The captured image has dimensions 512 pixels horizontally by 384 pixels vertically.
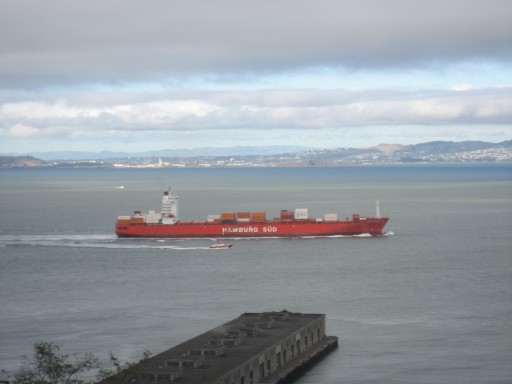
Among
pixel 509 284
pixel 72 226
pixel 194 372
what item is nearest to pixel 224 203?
pixel 72 226

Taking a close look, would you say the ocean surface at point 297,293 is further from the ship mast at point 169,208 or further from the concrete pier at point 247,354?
the ship mast at point 169,208

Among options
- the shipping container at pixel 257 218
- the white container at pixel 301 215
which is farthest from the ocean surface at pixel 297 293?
the white container at pixel 301 215

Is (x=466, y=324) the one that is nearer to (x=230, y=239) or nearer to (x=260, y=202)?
(x=230, y=239)

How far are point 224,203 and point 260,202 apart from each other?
5960 millimetres

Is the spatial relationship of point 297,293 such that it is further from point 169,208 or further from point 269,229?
point 169,208

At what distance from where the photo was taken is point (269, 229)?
88.2m

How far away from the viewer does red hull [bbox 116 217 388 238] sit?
3452 inches

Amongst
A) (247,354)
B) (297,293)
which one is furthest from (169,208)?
(247,354)

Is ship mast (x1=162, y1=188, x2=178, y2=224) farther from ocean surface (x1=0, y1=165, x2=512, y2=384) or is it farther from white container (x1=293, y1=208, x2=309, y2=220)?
white container (x1=293, y1=208, x2=309, y2=220)

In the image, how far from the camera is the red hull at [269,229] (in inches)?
3452

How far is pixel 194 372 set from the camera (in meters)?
31.5

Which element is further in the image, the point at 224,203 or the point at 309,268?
the point at 224,203

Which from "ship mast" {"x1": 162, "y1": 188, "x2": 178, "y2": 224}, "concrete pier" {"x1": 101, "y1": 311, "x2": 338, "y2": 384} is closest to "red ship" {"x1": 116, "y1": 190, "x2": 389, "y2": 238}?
"ship mast" {"x1": 162, "y1": 188, "x2": 178, "y2": 224}

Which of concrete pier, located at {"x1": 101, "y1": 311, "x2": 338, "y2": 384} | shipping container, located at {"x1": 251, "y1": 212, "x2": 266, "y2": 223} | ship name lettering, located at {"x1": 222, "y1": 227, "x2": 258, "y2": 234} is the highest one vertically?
shipping container, located at {"x1": 251, "y1": 212, "x2": 266, "y2": 223}
